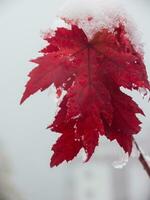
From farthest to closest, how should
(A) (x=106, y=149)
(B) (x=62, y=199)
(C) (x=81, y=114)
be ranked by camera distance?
(B) (x=62, y=199), (A) (x=106, y=149), (C) (x=81, y=114)

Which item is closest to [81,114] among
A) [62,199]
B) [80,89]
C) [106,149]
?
[80,89]

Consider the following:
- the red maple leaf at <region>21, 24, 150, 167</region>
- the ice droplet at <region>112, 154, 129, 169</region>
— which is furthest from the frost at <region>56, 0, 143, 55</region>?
the ice droplet at <region>112, 154, 129, 169</region>

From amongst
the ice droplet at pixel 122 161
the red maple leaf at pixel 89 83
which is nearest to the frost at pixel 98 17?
the red maple leaf at pixel 89 83

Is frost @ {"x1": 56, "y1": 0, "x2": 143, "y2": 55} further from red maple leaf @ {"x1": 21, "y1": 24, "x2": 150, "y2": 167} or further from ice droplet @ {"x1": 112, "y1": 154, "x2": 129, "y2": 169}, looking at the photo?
ice droplet @ {"x1": 112, "y1": 154, "x2": 129, "y2": 169}

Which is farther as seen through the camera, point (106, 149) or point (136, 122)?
point (106, 149)

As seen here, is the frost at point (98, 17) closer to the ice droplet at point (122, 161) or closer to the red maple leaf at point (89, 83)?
the red maple leaf at point (89, 83)

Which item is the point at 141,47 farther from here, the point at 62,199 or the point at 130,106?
the point at 62,199
